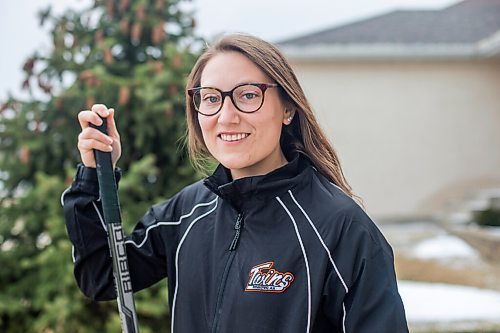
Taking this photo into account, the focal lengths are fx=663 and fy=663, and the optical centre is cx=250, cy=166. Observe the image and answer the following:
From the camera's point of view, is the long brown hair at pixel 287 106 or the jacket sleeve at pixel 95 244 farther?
the jacket sleeve at pixel 95 244

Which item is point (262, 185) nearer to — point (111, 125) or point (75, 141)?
point (111, 125)

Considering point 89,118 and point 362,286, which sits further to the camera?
point 89,118

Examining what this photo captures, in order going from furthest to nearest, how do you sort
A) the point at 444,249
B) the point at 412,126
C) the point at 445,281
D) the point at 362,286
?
1. the point at 412,126
2. the point at 444,249
3. the point at 445,281
4. the point at 362,286

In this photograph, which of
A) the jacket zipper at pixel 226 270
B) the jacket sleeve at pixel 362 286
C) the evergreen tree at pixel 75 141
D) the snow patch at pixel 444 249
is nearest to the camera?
the jacket sleeve at pixel 362 286

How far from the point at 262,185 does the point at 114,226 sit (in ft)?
1.52

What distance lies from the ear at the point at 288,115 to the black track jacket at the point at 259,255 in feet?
0.39

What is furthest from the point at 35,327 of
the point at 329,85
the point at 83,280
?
the point at 329,85

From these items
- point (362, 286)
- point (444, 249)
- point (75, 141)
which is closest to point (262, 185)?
point (362, 286)

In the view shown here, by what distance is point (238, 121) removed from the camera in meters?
1.73

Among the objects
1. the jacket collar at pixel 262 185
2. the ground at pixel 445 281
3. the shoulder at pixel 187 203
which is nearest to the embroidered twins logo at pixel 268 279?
the jacket collar at pixel 262 185

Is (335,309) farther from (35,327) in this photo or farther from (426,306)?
(426,306)

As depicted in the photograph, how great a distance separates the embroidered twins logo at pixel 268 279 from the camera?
1617 mm

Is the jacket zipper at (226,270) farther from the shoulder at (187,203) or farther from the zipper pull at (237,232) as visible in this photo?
the shoulder at (187,203)

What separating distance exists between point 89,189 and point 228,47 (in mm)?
577
